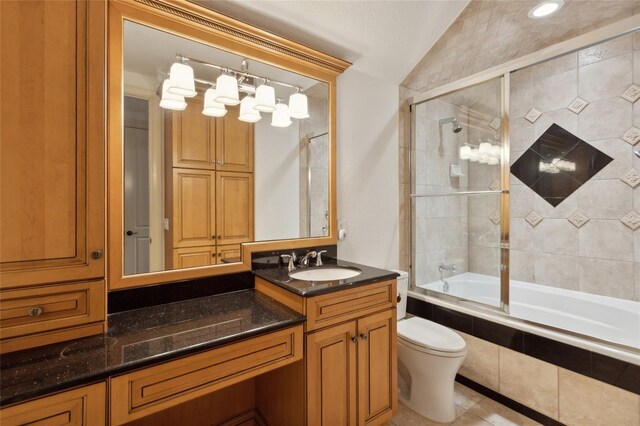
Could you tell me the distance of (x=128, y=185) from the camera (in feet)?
4.47

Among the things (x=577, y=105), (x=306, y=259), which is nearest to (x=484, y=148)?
(x=577, y=105)

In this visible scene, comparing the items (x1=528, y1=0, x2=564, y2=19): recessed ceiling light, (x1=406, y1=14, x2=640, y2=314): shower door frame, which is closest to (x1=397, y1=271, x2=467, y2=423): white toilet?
(x1=406, y1=14, x2=640, y2=314): shower door frame

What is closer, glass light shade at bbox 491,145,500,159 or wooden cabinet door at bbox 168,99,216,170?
wooden cabinet door at bbox 168,99,216,170

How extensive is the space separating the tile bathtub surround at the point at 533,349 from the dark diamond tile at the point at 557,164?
56.9 inches

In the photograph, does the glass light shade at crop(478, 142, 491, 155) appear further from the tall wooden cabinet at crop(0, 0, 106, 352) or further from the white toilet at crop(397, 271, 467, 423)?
the tall wooden cabinet at crop(0, 0, 106, 352)

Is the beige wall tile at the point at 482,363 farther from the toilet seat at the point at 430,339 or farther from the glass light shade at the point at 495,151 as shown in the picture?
the glass light shade at the point at 495,151

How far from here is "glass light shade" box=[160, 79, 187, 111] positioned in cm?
146

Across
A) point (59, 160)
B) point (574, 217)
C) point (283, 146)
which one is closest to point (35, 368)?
point (59, 160)

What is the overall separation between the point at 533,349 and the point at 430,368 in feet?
2.04

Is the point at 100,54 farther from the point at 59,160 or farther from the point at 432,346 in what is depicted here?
the point at 432,346

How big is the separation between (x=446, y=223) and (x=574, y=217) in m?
1.02

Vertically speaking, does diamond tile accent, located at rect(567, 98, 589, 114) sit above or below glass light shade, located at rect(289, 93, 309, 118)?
above

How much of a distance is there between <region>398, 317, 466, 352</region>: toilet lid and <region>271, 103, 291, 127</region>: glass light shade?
61.1 inches

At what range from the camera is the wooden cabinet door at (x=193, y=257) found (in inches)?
59.1
